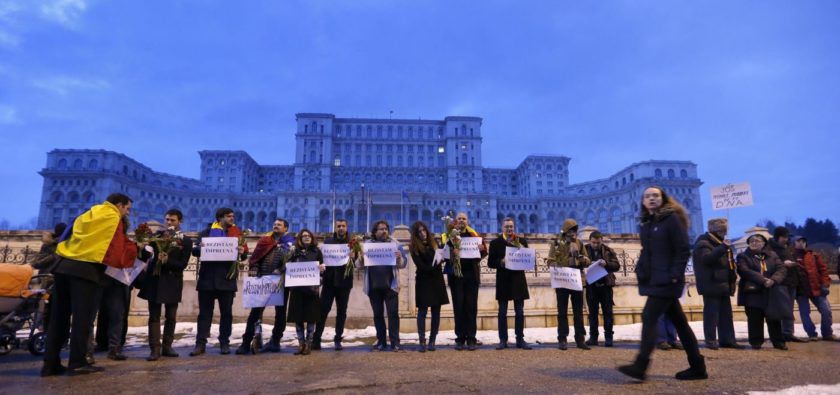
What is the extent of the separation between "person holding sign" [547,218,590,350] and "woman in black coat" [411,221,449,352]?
1911 mm

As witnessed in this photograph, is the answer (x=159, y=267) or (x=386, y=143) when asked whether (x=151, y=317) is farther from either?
(x=386, y=143)

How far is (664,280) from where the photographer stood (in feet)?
15.2

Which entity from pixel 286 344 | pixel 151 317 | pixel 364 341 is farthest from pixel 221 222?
pixel 364 341

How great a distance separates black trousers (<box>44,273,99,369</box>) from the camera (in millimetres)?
5191

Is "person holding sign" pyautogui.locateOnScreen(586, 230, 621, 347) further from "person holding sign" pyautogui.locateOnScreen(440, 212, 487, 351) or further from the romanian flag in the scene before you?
the romanian flag

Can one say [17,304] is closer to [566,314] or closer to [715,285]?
[566,314]

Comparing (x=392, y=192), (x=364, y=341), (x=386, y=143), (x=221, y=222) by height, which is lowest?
(x=364, y=341)

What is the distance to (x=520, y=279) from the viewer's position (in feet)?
24.5

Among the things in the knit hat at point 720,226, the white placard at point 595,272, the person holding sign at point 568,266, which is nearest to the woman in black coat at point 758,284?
the knit hat at point 720,226

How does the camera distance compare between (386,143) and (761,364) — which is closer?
(761,364)

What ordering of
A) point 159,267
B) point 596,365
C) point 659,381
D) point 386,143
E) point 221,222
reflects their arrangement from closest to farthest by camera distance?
1. point 659,381
2. point 596,365
3. point 159,267
4. point 221,222
5. point 386,143

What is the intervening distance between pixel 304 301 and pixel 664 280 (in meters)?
5.16

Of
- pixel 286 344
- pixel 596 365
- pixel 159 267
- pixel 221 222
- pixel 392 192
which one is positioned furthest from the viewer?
pixel 392 192

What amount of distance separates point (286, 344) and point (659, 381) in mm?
6163
